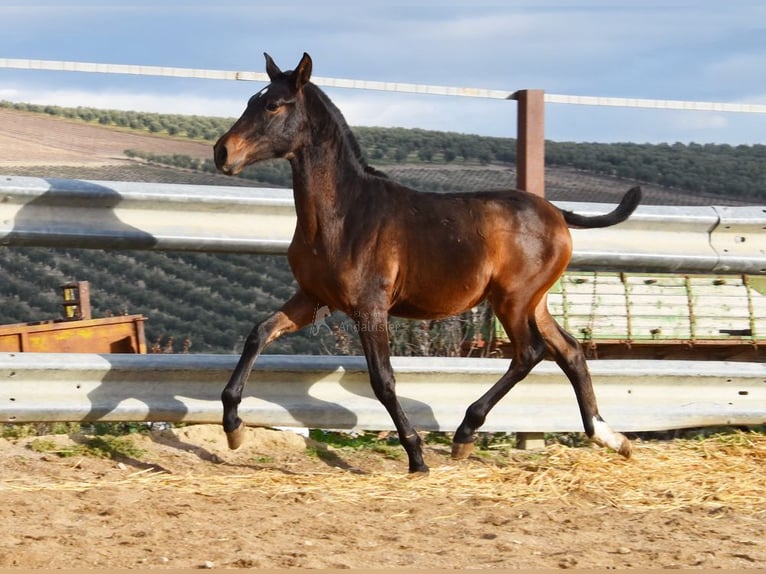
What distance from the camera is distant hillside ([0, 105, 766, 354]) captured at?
9523 mm

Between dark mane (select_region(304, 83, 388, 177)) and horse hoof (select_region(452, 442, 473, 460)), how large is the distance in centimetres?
147

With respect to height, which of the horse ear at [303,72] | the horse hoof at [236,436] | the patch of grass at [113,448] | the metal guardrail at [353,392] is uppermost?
the horse ear at [303,72]

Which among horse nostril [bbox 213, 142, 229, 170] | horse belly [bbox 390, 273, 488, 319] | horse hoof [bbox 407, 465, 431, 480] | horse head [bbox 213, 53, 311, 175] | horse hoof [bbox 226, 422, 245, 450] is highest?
horse head [bbox 213, 53, 311, 175]

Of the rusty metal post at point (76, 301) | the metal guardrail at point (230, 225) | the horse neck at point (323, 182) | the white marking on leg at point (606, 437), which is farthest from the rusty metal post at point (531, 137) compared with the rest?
the rusty metal post at point (76, 301)

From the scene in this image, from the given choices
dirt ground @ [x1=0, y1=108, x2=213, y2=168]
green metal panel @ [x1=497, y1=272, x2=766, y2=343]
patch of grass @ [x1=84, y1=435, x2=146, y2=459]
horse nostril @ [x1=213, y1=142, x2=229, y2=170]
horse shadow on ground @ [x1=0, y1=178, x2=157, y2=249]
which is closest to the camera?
horse nostril @ [x1=213, y1=142, x2=229, y2=170]

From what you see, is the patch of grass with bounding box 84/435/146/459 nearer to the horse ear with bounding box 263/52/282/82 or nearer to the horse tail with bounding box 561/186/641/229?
the horse ear with bounding box 263/52/282/82

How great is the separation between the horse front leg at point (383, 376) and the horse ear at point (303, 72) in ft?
3.92

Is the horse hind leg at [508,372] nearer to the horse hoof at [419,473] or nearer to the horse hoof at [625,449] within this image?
the horse hoof at [419,473]

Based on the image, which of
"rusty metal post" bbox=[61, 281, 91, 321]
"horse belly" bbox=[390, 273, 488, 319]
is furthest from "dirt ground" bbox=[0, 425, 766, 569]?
"rusty metal post" bbox=[61, 281, 91, 321]

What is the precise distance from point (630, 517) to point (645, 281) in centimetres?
349

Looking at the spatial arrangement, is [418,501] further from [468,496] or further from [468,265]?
[468,265]

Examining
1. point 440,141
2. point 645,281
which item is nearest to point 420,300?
point 645,281

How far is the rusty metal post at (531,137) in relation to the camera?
20.9ft

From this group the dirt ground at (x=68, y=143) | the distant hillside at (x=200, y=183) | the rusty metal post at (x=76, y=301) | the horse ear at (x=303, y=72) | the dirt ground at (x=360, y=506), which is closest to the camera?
the dirt ground at (x=360, y=506)
